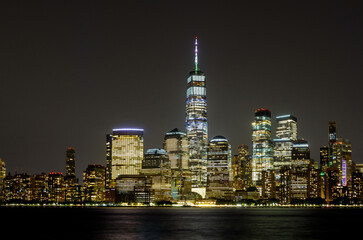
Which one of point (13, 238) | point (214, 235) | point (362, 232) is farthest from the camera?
point (362, 232)

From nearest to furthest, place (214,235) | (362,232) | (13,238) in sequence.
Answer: (13,238), (214,235), (362,232)

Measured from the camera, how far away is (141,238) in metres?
112

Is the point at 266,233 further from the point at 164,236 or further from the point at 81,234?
the point at 81,234

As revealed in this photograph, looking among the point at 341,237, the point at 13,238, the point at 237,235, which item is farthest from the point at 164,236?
the point at 341,237

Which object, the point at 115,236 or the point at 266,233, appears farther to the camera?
the point at 266,233

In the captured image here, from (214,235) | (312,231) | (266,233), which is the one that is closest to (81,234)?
(214,235)

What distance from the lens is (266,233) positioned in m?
123

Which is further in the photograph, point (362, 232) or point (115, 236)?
point (362, 232)

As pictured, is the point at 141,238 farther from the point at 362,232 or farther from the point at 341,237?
the point at 362,232

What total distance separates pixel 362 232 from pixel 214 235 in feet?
121

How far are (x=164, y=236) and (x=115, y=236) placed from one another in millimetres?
10399

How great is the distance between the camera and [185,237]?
4424 inches

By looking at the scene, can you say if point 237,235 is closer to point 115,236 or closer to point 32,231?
point 115,236

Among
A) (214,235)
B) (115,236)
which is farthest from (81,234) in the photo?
(214,235)
